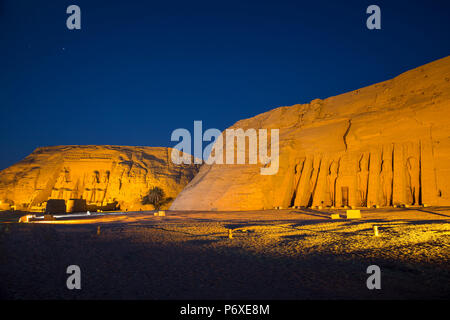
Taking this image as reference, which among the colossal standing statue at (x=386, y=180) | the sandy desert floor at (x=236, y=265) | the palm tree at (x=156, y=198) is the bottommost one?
the palm tree at (x=156, y=198)

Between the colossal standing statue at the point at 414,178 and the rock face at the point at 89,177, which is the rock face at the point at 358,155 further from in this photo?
the rock face at the point at 89,177

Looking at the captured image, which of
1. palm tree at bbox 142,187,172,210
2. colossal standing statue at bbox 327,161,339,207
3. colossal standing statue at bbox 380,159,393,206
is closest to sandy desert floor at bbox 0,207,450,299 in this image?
colossal standing statue at bbox 380,159,393,206

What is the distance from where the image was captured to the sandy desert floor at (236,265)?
11.4 ft

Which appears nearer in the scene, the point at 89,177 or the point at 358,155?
the point at 358,155

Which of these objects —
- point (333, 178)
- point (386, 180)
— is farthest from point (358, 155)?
point (386, 180)

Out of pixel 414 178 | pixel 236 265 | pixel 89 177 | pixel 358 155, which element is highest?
pixel 358 155

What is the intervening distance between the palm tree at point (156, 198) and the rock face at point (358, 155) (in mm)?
10459

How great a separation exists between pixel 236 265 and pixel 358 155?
1412 centimetres

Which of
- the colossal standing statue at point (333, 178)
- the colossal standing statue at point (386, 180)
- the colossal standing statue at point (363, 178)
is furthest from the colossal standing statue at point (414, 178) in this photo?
the colossal standing statue at point (333, 178)

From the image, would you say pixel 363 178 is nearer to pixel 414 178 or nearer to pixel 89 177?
pixel 414 178

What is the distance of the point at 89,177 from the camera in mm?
37531

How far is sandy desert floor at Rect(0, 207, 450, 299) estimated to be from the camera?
11.4 feet

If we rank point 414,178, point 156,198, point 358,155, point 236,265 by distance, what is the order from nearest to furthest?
point 236,265
point 414,178
point 358,155
point 156,198

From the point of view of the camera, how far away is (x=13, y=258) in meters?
5.27
